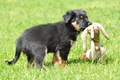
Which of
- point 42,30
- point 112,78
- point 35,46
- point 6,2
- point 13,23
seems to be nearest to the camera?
point 112,78

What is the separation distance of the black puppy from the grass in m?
0.25

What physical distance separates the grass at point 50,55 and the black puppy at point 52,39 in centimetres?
25

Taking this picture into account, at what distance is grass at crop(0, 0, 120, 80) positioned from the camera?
15.3ft

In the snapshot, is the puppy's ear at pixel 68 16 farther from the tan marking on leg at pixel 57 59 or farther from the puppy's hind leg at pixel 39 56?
the puppy's hind leg at pixel 39 56

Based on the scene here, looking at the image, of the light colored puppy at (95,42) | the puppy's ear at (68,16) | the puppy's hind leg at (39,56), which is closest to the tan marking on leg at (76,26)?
the puppy's ear at (68,16)

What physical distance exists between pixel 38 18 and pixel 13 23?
1876 millimetres

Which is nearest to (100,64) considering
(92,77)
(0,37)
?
(92,77)

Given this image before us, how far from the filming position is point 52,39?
576 centimetres

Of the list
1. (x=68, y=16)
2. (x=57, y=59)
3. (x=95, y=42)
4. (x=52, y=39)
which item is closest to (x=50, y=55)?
(x=57, y=59)

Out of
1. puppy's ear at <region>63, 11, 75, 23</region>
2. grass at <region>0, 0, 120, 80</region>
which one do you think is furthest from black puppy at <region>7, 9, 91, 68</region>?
grass at <region>0, 0, 120, 80</region>

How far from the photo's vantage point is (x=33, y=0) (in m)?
18.1

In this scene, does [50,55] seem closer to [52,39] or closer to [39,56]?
[52,39]

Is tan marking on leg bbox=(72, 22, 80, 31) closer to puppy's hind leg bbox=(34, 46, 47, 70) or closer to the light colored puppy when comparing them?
the light colored puppy

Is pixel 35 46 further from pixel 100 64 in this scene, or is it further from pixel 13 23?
pixel 13 23
